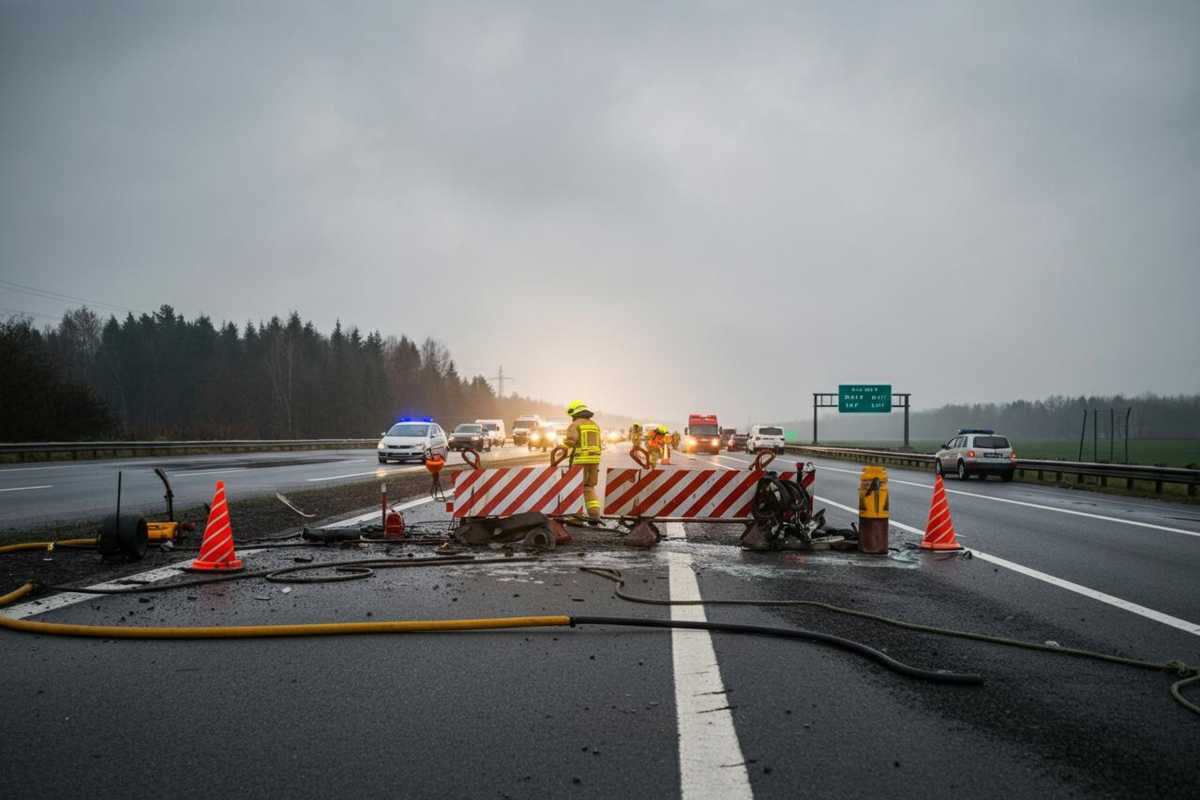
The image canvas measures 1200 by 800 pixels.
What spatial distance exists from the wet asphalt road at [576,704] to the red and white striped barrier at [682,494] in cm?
380

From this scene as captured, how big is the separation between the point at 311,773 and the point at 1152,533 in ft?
43.3

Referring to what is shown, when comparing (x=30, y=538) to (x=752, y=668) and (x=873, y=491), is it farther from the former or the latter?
(x=873, y=491)

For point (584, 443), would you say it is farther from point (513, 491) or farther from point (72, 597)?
point (72, 597)

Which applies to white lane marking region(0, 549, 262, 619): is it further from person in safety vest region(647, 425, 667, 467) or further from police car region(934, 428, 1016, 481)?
police car region(934, 428, 1016, 481)

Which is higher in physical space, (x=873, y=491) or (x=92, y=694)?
(x=873, y=491)

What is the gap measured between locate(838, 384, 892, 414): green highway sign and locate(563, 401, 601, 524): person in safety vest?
175 ft

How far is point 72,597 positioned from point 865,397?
2429 inches

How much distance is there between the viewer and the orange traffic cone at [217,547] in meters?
8.04

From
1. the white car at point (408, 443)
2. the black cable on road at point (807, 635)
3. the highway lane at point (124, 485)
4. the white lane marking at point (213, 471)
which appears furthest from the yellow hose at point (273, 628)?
the white car at point (408, 443)

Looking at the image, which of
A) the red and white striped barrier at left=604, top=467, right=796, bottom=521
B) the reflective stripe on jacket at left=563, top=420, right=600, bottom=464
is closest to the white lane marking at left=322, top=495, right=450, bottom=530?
the reflective stripe on jacket at left=563, top=420, right=600, bottom=464

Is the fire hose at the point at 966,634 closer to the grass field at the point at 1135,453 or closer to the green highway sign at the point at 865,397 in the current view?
the grass field at the point at 1135,453

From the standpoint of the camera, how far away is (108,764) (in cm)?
338

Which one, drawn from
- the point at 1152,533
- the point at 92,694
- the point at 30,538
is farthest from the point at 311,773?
the point at 1152,533

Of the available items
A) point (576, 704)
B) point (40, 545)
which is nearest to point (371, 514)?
point (40, 545)
